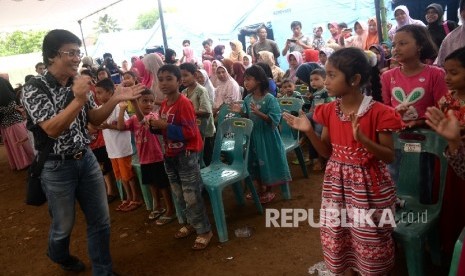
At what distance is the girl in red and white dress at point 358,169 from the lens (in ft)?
6.09

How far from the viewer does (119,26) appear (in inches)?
1996

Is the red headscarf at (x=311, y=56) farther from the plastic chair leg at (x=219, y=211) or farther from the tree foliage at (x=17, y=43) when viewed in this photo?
the tree foliage at (x=17, y=43)

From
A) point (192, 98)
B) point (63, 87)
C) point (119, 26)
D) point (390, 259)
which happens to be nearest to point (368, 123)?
point (390, 259)

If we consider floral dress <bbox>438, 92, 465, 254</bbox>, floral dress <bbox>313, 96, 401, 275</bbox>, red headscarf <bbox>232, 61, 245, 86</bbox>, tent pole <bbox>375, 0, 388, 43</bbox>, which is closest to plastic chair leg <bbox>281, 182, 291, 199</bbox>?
floral dress <bbox>438, 92, 465, 254</bbox>

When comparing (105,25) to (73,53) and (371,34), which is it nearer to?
(371,34)

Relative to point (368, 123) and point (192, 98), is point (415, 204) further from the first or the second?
point (192, 98)

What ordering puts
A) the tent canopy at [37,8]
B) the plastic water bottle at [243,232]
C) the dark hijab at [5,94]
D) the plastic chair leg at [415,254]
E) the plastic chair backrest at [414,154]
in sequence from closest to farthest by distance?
the plastic chair leg at [415,254] → the plastic chair backrest at [414,154] → the plastic water bottle at [243,232] → the dark hijab at [5,94] → the tent canopy at [37,8]

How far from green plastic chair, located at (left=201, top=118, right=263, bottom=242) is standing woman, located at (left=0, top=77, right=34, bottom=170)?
4.74 meters

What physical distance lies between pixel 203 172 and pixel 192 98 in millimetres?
986

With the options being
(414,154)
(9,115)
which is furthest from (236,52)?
(414,154)

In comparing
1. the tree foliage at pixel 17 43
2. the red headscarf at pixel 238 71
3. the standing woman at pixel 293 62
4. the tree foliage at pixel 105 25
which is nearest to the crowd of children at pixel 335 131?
the standing woman at pixel 293 62

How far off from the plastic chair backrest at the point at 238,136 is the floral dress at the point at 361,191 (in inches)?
64.0

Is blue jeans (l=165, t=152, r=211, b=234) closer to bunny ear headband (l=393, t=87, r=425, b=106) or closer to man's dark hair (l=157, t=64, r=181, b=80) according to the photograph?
man's dark hair (l=157, t=64, r=181, b=80)

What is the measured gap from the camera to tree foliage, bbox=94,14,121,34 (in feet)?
161
